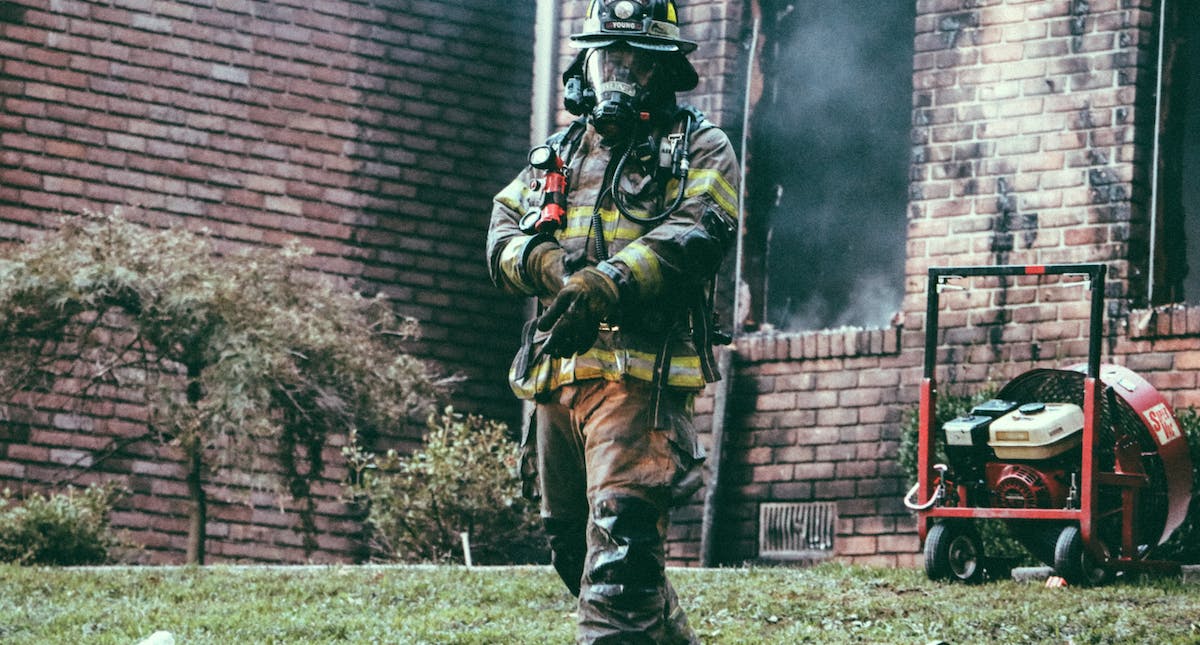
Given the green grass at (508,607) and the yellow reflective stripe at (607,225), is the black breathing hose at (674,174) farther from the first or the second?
the green grass at (508,607)

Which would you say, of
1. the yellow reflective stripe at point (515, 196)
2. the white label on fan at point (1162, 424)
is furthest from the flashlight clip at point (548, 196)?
the white label on fan at point (1162, 424)

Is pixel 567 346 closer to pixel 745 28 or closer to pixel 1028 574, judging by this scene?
pixel 1028 574

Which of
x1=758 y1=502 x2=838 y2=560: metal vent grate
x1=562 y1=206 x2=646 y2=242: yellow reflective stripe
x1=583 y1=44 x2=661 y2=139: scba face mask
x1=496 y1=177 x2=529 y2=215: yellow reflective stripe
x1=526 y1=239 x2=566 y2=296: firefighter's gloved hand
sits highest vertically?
x1=583 y1=44 x2=661 y2=139: scba face mask

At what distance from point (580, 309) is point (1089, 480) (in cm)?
414

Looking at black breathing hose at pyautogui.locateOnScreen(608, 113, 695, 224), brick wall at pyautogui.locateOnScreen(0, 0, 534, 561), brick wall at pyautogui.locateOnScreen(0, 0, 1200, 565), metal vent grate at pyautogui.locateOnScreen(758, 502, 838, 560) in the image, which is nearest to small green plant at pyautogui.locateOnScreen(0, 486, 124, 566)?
brick wall at pyautogui.locateOnScreen(0, 0, 534, 561)

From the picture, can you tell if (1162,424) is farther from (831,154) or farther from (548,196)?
(548,196)

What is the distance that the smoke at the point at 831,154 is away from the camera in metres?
12.7

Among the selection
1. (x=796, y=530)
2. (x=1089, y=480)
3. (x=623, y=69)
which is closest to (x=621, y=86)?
(x=623, y=69)

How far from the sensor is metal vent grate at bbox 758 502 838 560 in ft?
39.5

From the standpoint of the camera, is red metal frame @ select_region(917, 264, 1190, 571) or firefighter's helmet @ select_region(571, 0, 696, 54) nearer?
firefighter's helmet @ select_region(571, 0, 696, 54)

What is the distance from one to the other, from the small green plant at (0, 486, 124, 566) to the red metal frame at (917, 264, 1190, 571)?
15.0 ft

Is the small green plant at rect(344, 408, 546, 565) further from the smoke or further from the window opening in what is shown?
the window opening

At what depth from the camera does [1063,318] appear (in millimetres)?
11117

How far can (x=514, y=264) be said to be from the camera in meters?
6.12
